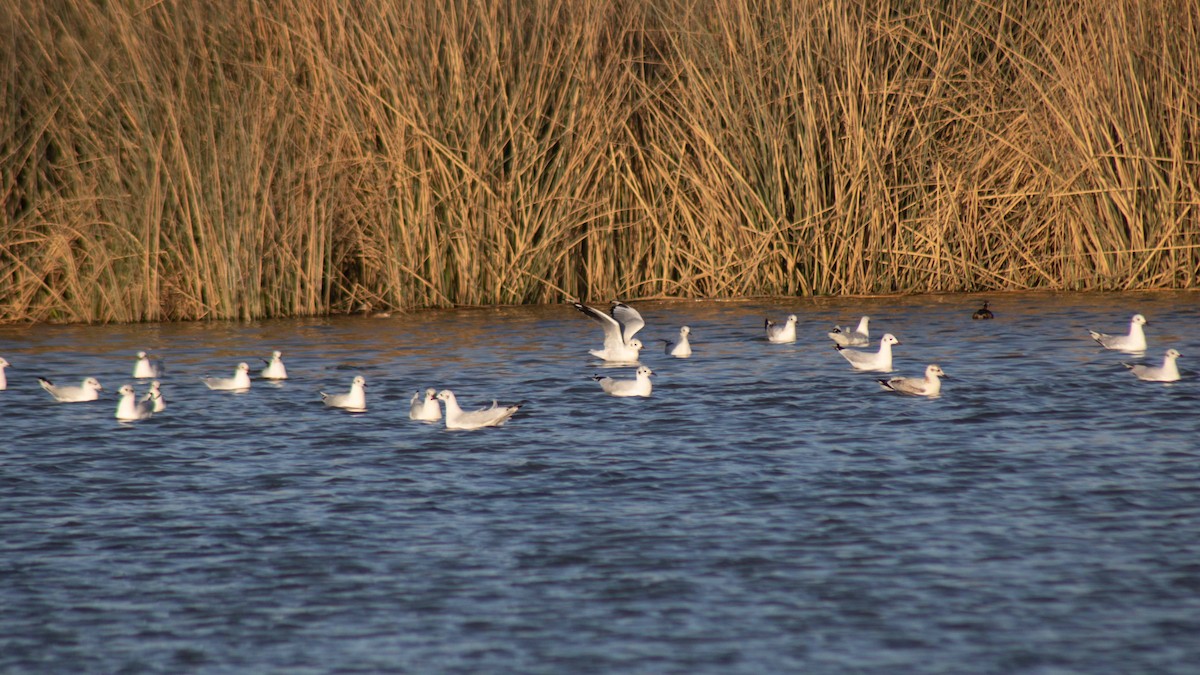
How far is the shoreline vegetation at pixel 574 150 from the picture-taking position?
16.9 m

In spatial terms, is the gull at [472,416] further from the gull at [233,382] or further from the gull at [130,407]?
the gull at [130,407]

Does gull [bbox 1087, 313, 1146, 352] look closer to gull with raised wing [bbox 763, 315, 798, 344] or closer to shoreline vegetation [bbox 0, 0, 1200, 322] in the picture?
gull with raised wing [bbox 763, 315, 798, 344]

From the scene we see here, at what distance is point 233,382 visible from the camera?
14086 mm

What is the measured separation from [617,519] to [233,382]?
576cm

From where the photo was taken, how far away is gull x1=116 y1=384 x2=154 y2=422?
12844 mm

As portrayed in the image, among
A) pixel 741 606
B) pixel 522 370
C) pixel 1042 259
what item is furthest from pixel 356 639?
pixel 1042 259

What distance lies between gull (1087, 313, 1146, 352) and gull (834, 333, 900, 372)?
6.37ft

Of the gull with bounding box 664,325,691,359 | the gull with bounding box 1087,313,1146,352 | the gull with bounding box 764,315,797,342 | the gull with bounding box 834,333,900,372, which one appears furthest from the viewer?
the gull with bounding box 764,315,797,342

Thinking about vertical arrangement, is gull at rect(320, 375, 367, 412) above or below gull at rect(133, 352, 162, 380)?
below

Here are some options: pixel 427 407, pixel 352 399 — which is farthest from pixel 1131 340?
pixel 352 399

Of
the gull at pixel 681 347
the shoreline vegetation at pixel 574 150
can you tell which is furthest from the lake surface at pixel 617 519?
the shoreline vegetation at pixel 574 150

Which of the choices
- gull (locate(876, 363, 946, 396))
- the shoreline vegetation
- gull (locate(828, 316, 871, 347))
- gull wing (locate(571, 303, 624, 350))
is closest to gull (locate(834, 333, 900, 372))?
gull (locate(828, 316, 871, 347))

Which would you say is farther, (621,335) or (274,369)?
(621,335)

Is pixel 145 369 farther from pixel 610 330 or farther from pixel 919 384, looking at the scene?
pixel 919 384
